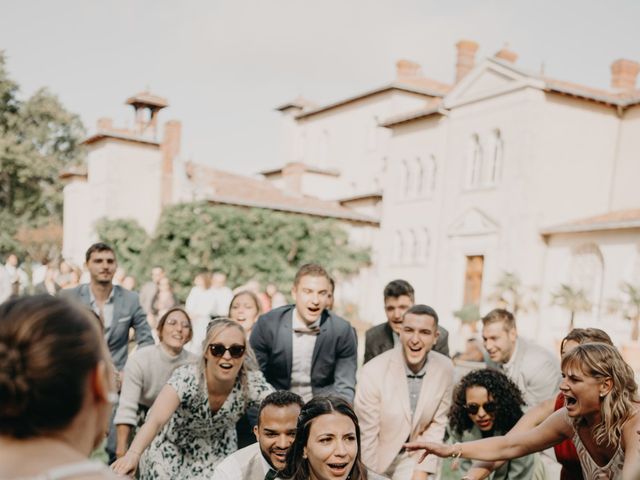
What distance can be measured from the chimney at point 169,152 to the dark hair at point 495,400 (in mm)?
33983

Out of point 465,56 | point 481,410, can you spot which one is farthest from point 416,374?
point 465,56

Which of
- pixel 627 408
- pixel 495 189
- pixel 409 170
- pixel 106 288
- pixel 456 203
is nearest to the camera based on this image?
pixel 627 408

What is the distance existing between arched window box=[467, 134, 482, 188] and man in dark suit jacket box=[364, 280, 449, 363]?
2632 centimetres

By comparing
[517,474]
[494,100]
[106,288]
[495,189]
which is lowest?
[517,474]

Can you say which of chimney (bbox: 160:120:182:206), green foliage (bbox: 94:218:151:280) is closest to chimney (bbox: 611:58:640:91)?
chimney (bbox: 160:120:182:206)

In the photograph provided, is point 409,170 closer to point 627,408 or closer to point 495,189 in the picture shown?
point 495,189

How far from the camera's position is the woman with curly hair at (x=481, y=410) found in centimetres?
530

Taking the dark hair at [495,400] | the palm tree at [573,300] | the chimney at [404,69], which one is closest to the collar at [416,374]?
the dark hair at [495,400]

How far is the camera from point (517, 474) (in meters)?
5.13

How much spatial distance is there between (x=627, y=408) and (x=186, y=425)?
8.92ft

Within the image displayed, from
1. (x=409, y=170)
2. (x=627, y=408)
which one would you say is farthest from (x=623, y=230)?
(x=627, y=408)

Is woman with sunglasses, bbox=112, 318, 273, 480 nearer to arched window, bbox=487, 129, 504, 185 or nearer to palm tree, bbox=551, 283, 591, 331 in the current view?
palm tree, bbox=551, 283, 591, 331

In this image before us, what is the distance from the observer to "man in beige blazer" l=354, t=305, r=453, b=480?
519cm

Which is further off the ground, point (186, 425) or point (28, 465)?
point (28, 465)
